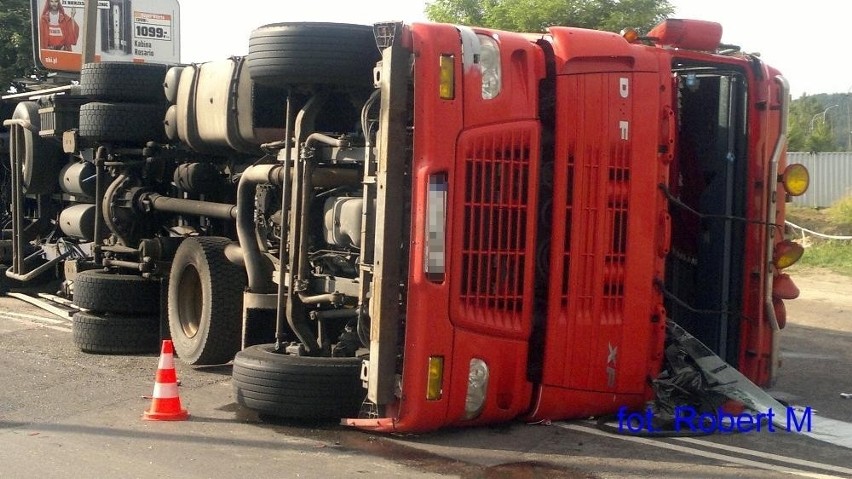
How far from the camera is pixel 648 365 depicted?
22.1 ft

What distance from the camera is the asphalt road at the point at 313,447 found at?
5762 mm

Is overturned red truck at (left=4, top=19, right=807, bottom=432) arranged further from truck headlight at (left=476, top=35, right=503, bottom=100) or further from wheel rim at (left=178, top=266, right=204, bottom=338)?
wheel rim at (left=178, top=266, right=204, bottom=338)

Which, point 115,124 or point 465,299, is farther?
point 115,124

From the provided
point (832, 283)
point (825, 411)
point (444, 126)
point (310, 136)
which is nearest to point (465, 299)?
point (444, 126)

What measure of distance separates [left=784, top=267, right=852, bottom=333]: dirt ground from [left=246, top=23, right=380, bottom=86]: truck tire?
756cm

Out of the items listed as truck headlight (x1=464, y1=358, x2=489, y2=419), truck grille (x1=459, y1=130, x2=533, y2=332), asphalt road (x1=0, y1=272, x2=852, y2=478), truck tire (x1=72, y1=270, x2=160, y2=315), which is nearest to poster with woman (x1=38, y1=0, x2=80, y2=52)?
truck tire (x1=72, y1=270, x2=160, y2=315)

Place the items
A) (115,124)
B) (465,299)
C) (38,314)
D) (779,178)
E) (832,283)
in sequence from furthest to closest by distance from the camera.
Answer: (832,283), (38,314), (115,124), (779,178), (465,299)

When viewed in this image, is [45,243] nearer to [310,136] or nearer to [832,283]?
[310,136]

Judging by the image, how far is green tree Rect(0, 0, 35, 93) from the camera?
89.6 feet

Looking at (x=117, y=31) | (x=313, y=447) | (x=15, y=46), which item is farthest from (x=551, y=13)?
(x=313, y=447)

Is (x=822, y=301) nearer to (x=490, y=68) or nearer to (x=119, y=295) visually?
(x=119, y=295)

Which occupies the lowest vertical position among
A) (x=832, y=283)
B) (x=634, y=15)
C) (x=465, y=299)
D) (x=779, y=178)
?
(x=832, y=283)

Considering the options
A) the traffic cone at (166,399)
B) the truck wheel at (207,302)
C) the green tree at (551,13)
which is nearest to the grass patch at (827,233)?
the green tree at (551,13)

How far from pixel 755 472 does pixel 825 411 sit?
1922mm
